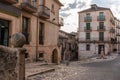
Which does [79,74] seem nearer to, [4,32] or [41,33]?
[4,32]

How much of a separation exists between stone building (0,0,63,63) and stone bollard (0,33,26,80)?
7.73 metres

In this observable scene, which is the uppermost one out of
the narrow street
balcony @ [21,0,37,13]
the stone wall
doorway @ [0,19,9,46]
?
balcony @ [21,0,37,13]

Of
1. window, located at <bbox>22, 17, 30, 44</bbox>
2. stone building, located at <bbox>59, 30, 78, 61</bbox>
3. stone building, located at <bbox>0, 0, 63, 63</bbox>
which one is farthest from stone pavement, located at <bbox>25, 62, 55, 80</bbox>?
stone building, located at <bbox>59, 30, 78, 61</bbox>

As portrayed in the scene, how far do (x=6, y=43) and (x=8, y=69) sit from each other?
8.96m

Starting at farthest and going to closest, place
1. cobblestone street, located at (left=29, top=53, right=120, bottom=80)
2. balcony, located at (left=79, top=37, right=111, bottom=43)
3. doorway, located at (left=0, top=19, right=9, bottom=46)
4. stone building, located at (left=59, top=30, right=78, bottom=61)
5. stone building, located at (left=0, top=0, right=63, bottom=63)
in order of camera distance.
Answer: balcony, located at (left=79, top=37, right=111, bottom=43) → stone building, located at (left=59, top=30, right=78, bottom=61) → stone building, located at (left=0, top=0, right=63, bottom=63) → doorway, located at (left=0, top=19, right=9, bottom=46) → cobblestone street, located at (left=29, top=53, right=120, bottom=80)

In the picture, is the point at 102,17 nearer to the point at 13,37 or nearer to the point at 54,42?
the point at 54,42

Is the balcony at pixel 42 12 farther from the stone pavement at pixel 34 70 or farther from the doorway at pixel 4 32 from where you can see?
the stone pavement at pixel 34 70

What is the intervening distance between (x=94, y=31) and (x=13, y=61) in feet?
143

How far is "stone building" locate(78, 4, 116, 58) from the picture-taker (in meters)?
46.9

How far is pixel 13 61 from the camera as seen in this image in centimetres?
591

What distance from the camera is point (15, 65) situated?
6000 mm

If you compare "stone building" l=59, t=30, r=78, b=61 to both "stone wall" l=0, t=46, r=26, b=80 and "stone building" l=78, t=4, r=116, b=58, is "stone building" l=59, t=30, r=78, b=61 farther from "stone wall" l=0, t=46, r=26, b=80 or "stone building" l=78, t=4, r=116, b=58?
"stone wall" l=0, t=46, r=26, b=80

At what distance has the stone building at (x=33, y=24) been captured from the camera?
14.1 meters

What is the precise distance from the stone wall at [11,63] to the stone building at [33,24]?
7.73 m
